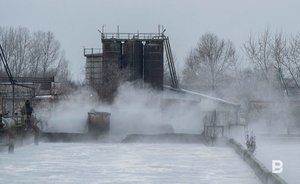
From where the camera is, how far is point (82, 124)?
142 ft

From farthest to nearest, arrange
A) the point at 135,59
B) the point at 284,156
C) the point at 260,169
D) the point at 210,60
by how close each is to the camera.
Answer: the point at 210,60, the point at 135,59, the point at 284,156, the point at 260,169

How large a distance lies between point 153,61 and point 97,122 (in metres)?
19.4

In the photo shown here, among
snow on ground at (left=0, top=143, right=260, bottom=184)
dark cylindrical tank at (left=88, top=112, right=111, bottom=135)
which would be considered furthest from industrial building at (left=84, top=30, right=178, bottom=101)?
snow on ground at (left=0, top=143, right=260, bottom=184)

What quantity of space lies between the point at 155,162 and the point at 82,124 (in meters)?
20.3

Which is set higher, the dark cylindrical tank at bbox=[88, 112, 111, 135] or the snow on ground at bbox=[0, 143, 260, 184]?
the dark cylindrical tank at bbox=[88, 112, 111, 135]

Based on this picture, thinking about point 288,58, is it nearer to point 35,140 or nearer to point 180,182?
point 35,140

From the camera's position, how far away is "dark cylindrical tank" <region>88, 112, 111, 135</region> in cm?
4081

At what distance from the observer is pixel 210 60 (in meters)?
84.6

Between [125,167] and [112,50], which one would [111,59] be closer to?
[112,50]

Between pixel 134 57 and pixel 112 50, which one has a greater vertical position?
pixel 112 50

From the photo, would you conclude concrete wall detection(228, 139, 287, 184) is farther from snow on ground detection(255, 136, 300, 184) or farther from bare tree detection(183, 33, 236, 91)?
bare tree detection(183, 33, 236, 91)

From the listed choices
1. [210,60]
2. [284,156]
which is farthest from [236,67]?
[284,156]

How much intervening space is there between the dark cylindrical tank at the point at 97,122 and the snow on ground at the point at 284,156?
10.1 meters

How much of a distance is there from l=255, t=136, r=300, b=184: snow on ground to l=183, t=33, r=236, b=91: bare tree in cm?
4127
